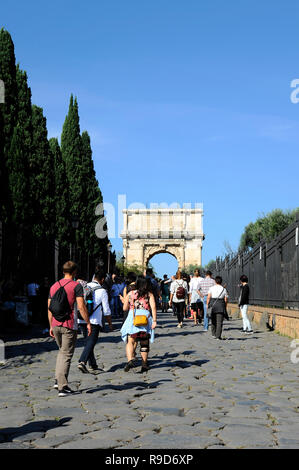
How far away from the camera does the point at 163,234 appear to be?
3300 inches

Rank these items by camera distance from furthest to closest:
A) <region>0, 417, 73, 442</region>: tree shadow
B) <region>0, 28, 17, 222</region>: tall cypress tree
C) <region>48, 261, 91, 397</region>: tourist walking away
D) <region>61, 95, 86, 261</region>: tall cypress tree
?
<region>61, 95, 86, 261</region>: tall cypress tree → <region>0, 28, 17, 222</region>: tall cypress tree → <region>48, 261, 91, 397</region>: tourist walking away → <region>0, 417, 73, 442</region>: tree shadow

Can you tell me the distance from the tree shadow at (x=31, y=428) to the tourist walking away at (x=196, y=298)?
14.0 meters

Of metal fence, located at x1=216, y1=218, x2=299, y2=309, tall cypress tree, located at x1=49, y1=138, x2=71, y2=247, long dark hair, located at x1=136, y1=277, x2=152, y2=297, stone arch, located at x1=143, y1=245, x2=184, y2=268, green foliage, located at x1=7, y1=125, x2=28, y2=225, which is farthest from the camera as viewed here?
stone arch, located at x1=143, y1=245, x2=184, y2=268

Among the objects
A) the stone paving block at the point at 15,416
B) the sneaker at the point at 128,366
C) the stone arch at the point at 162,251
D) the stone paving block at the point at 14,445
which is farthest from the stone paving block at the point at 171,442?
the stone arch at the point at 162,251

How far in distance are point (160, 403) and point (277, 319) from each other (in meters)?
10.0

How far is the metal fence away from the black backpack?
736 centimetres

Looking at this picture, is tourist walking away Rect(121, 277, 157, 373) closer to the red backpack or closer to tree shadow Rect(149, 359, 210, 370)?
tree shadow Rect(149, 359, 210, 370)

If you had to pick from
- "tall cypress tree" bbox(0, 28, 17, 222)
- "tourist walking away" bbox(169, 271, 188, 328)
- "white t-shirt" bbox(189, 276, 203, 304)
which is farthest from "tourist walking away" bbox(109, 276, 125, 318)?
"tall cypress tree" bbox(0, 28, 17, 222)

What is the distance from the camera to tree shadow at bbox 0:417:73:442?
17.2 feet

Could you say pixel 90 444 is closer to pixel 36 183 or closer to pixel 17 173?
pixel 17 173

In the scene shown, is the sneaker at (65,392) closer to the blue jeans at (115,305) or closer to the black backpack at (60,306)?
the black backpack at (60,306)

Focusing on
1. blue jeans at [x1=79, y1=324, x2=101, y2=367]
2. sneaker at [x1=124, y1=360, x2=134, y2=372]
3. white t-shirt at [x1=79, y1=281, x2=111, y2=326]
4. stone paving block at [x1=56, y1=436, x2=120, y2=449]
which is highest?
white t-shirt at [x1=79, y1=281, x2=111, y2=326]

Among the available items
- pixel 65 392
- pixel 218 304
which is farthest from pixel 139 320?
pixel 218 304
